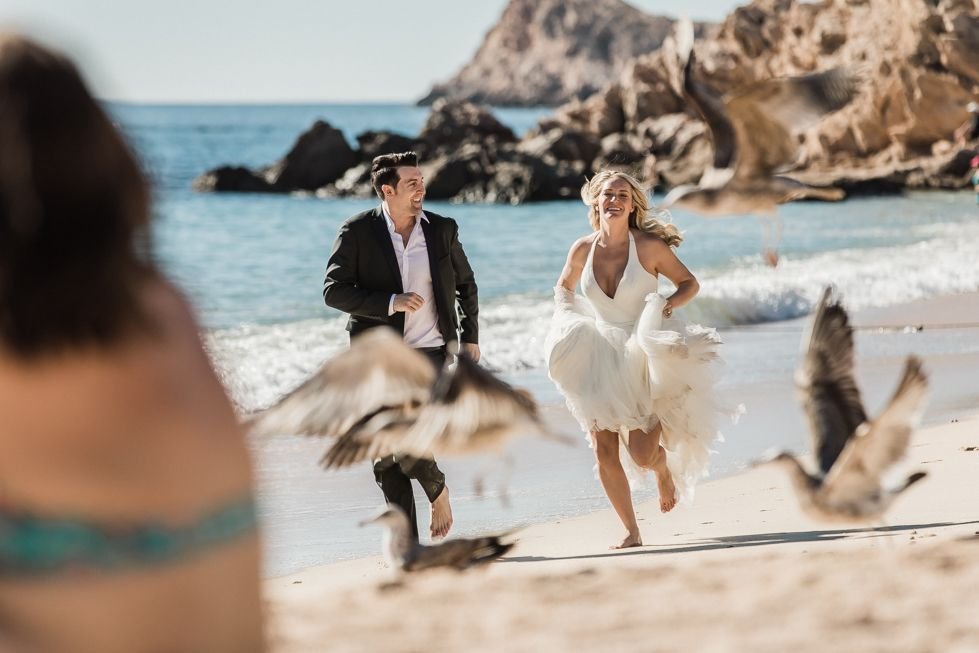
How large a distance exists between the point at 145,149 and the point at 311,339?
1571 centimetres

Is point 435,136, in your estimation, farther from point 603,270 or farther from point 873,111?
point 603,270

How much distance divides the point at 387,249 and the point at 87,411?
5498 millimetres

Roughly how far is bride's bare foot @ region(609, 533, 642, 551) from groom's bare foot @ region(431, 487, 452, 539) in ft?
2.92

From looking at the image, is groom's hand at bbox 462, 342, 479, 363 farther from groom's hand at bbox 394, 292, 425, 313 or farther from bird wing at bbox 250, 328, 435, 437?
bird wing at bbox 250, 328, 435, 437

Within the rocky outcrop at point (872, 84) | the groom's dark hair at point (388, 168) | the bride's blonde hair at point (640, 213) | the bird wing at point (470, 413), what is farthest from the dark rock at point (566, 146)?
the bird wing at point (470, 413)

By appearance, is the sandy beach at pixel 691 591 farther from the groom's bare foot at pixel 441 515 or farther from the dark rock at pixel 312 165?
the dark rock at pixel 312 165

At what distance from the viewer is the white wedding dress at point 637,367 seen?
294 inches

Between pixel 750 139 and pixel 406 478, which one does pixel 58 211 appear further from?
pixel 750 139

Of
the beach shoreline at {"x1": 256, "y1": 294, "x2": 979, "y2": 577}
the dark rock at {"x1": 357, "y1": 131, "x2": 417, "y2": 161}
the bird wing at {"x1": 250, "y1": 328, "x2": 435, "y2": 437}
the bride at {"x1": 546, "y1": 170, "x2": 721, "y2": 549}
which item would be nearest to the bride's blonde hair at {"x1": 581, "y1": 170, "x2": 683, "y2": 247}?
the bride at {"x1": 546, "y1": 170, "x2": 721, "y2": 549}

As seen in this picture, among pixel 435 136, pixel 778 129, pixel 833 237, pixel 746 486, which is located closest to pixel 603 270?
pixel 778 129

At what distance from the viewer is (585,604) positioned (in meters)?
5.67

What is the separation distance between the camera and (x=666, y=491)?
25.5ft

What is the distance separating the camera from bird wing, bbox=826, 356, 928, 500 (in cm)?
545

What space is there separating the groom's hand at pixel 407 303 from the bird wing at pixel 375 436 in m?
1.98
